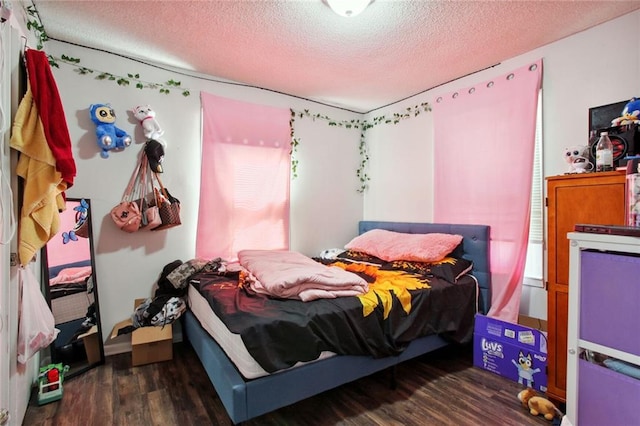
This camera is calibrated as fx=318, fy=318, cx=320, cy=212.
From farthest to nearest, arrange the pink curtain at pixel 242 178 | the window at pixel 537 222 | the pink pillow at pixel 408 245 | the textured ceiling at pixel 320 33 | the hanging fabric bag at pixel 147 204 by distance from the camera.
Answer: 1. the pink curtain at pixel 242 178
2. the pink pillow at pixel 408 245
3. the hanging fabric bag at pixel 147 204
4. the window at pixel 537 222
5. the textured ceiling at pixel 320 33

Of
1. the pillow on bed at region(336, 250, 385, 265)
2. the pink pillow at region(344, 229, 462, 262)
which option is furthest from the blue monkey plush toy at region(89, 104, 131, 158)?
the pink pillow at region(344, 229, 462, 262)

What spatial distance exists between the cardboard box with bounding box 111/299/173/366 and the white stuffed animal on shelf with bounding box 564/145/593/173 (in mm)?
3023

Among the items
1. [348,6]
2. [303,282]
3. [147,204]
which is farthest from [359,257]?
[348,6]

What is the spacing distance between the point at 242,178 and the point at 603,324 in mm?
2841

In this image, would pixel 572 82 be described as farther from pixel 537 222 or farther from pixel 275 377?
pixel 275 377

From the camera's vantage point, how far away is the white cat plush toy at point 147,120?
266cm

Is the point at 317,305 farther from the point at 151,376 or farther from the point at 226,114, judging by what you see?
the point at 226,114

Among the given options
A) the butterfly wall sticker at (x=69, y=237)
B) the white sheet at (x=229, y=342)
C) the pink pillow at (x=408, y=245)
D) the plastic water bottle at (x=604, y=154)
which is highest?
the plastic water bottle at (x=604, y=154)

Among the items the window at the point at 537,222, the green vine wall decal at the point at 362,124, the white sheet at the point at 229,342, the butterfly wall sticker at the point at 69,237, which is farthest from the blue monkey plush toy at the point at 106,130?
the window at the point at 537,222

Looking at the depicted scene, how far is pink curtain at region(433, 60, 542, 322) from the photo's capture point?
8.32ft

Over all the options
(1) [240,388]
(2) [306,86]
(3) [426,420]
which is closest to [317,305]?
(1) [240,388]

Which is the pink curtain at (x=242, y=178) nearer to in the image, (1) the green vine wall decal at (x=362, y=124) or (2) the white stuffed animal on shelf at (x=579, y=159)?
(1) the green vine wall decal at (x=362, y=124)

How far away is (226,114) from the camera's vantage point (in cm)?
311

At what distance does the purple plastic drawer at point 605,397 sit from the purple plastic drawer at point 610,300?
0.42ft
